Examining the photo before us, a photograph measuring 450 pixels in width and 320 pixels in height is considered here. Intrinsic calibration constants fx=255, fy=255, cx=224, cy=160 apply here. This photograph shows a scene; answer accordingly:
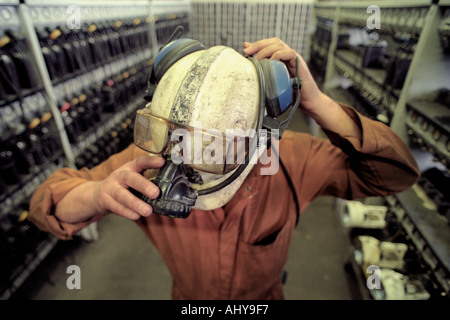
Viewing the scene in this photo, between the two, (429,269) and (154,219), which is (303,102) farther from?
(429,269)

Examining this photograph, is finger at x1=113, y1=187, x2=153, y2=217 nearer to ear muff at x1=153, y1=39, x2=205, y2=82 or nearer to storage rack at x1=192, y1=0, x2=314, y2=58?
ear muff at x1=153, y1=39, x2=205, y2=82

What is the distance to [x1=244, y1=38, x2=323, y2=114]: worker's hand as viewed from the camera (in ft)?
2.82

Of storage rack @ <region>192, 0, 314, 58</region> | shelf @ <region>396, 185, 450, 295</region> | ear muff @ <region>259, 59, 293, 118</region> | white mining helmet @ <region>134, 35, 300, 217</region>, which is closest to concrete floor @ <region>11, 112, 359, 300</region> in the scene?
shelf @ <region>396, 185, 450, 295</region>

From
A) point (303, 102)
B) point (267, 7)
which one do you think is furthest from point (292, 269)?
point (267, 7)

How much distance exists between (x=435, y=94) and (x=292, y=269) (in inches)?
75.4

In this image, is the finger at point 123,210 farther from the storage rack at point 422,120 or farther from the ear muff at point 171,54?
the storage rack at point 422,120

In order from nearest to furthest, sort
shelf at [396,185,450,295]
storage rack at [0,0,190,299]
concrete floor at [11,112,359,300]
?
shelf at [396,185,450,295] < storage rack at [0,0,190,299] < concrete floor at [11,112,359,300]

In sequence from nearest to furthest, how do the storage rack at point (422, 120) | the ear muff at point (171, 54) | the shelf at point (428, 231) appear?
the ear muff at point (171, 54) < the shelf at point (428, 231) < the storage rack at point (422, 120)

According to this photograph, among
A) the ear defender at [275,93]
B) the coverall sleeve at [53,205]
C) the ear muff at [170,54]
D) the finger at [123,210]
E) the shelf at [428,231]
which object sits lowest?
the shelf at [428,231]

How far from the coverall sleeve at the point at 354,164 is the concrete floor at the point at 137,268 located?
64.1 inches

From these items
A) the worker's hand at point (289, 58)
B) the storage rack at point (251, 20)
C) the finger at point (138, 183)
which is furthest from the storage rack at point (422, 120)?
the storage rack at point (251, 20)

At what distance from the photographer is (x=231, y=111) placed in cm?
73

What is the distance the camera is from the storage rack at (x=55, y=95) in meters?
2.07

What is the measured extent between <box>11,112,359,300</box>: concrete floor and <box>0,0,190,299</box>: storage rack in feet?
0.78
